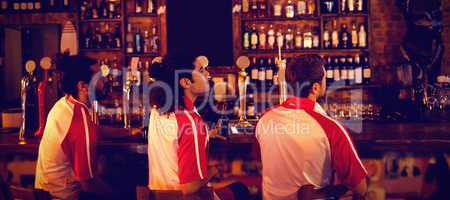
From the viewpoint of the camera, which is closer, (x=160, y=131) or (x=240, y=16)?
(x=160, y=131)

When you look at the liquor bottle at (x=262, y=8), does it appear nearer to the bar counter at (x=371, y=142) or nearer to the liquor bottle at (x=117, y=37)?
the liquor bottle at (x=117, y=37)

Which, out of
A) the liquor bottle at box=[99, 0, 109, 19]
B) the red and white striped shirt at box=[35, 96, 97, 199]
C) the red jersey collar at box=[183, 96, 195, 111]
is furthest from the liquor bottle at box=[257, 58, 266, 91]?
the red jersey collar at box=[183, 96, 195, 111]

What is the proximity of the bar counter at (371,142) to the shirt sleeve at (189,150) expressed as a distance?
62cm

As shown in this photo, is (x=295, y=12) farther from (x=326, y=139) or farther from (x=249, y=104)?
(x=326, y=139)

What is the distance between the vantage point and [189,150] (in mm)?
2510

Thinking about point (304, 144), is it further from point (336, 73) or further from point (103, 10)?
point (103, 10)

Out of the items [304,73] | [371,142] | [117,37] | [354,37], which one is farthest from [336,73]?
[304,73]

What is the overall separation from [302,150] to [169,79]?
0.74 m

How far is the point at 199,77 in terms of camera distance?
281 centimetres

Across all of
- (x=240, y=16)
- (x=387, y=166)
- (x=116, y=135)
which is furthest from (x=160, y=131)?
(x=240, y=16)

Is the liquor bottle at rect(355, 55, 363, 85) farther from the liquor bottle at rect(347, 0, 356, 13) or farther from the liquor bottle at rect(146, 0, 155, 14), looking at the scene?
the liquor bottle at rect(146, 0, 155, 14)

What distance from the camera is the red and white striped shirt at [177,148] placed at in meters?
2.52

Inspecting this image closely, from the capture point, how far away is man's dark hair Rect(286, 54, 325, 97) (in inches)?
96.3

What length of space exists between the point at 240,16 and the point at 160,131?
4.78m
